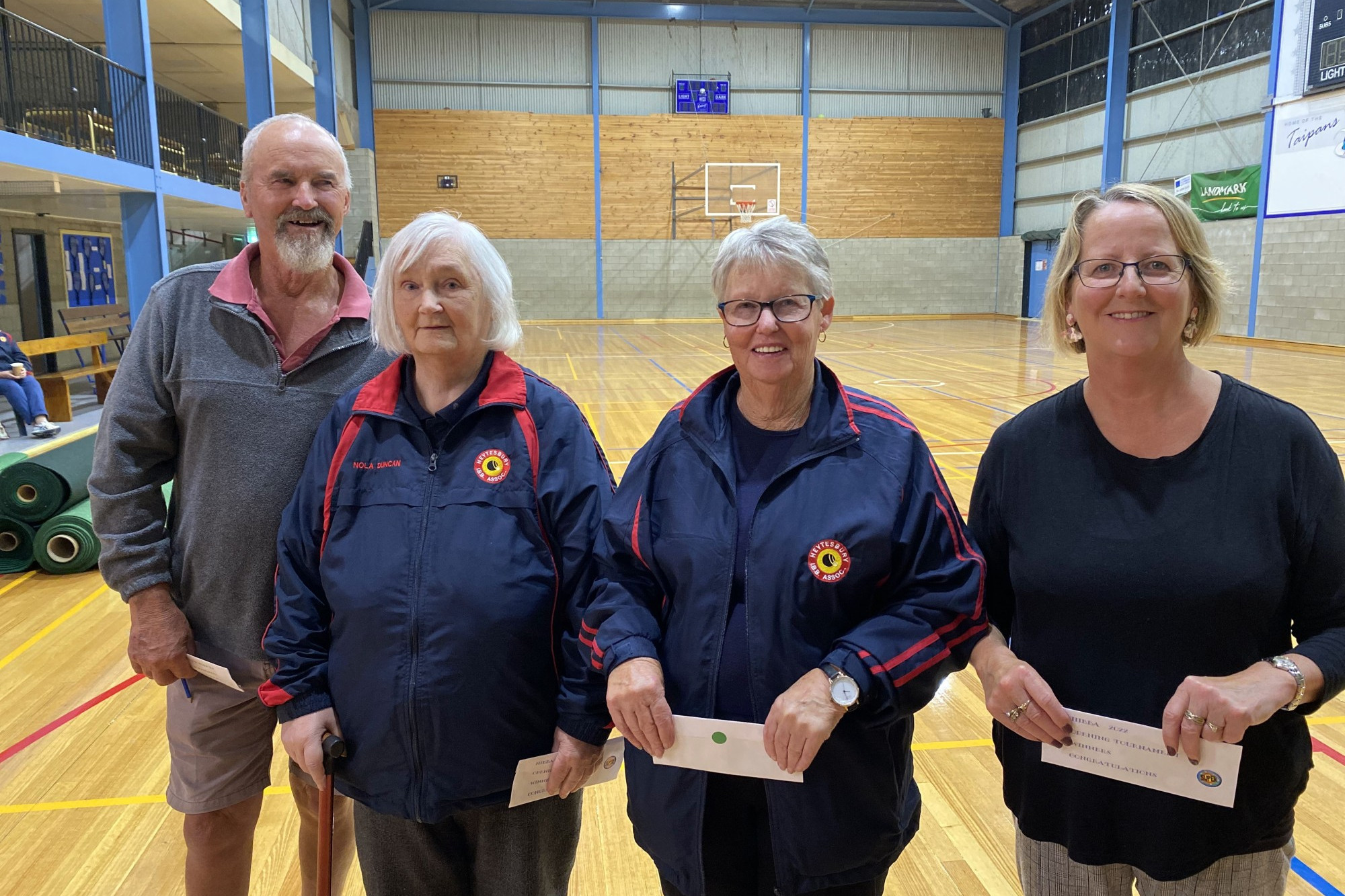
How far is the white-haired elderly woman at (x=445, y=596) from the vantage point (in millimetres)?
1644

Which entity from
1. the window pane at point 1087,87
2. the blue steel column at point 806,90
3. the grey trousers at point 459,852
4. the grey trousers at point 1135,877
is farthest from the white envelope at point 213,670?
the window pane at point 1087,87

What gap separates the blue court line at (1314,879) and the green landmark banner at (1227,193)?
16.8 meters

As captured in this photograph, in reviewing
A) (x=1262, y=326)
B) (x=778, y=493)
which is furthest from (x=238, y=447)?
(x=1262, y=326)

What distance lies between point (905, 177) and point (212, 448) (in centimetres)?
2422

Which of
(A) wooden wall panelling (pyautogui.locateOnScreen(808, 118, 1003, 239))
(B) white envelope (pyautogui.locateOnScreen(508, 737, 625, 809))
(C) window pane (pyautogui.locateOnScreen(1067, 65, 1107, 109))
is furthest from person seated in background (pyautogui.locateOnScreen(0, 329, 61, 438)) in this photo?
(C) window pane (pyautogui.locateOnScreen(1067, 65, 1107, 109))

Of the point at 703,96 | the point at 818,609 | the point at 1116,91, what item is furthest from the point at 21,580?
the point at 1116,91

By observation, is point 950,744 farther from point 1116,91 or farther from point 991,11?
point 991,11

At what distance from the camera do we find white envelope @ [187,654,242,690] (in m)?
1.94

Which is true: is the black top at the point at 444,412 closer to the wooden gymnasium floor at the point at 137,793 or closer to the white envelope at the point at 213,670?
the white envelope at the point at 213,670

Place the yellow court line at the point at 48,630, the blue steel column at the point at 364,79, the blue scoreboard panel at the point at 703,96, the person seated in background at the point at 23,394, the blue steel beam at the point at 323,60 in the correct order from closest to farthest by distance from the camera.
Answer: the yellow court line at the point at 48,630 < the person seated in background at the point at 23,394 < the blue steel beam at the point at 323,60 < the blue steel column at the point at 364,79 < the blue scoreboard panel at the point at 703,96

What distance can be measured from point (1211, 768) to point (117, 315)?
49.9 ft

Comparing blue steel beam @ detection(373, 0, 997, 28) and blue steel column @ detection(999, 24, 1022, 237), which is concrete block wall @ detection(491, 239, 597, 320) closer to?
blue steel beam @ detection(373, 0, 997, 28)

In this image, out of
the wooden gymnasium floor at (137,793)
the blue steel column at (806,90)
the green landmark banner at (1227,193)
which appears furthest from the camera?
the blue steel column at (806,90)

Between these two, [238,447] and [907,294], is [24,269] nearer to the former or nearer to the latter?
[238,447]
